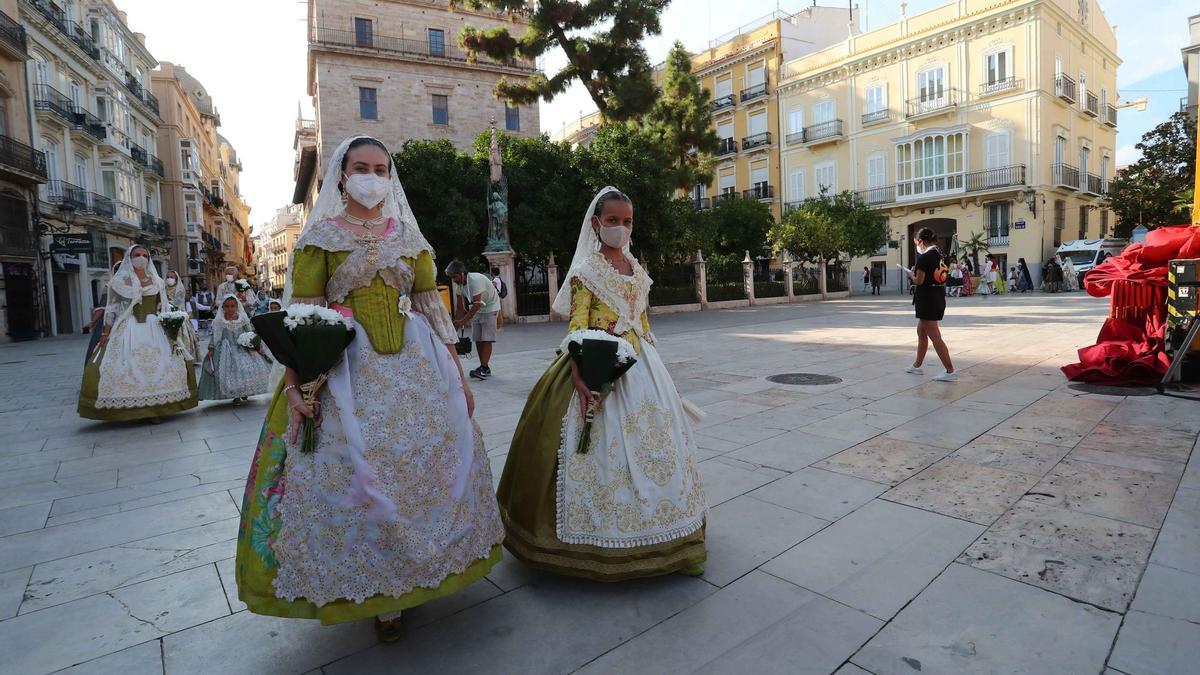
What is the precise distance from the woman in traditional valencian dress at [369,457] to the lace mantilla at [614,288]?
68 cm

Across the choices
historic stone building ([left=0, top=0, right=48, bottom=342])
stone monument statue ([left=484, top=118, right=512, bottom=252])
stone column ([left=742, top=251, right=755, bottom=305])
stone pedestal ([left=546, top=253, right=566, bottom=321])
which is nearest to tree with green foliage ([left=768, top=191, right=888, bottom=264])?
stone column ([left=742, top=251, right=755, bottom=305])

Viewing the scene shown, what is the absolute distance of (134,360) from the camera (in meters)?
6.50

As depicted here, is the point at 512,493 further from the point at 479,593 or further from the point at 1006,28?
the point at 1006,28

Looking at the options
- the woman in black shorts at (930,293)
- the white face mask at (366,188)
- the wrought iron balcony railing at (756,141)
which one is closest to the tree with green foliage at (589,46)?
the woman in black shorts at (930,293)

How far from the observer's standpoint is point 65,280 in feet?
82.9

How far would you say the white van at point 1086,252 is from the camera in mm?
25469

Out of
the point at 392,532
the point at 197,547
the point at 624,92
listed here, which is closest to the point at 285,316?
the point at 392,532

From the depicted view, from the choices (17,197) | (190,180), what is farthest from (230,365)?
(190,180)

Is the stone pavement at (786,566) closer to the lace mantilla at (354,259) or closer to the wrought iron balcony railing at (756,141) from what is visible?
the lace mantilla at (354,259)

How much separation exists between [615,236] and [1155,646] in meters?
2.49

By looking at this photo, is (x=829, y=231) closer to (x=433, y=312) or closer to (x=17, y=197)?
(x=433, y=312)

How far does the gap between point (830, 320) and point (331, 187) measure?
14.8 meters

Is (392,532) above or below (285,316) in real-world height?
below

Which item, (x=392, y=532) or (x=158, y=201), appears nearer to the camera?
(x=392, y=532)
